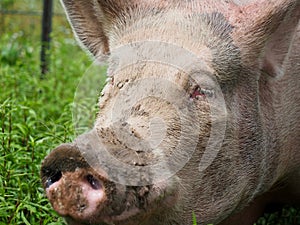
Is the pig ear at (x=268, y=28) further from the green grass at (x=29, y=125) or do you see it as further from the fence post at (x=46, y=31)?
the fence post at (x=46, y=31)

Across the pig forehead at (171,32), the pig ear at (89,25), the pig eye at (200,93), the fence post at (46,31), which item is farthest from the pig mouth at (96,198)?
the fence post at (46,31)

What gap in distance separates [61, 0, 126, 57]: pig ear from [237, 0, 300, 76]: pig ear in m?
0.71

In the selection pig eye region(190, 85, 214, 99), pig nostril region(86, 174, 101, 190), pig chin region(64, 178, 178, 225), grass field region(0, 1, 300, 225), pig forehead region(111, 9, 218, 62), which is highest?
pig forehead region(111, 9, 218, 62)

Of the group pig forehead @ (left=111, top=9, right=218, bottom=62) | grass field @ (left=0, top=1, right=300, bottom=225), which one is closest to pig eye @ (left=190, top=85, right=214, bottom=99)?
pig forehead @ (left=111, top=9, right=218, bottom=62)

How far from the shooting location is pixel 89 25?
12.8ft

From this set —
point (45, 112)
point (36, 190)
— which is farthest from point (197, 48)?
point (45, 112)

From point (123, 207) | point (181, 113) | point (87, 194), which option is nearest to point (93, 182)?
point (87, 194)

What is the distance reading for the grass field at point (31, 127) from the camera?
3.83 metres

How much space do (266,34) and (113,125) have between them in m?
0.99

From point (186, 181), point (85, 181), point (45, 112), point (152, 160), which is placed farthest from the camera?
point (45, 112)

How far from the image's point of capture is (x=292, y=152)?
3.98 m

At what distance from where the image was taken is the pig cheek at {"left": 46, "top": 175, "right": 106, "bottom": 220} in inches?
106

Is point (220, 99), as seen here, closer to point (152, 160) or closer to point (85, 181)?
point (152, 160)

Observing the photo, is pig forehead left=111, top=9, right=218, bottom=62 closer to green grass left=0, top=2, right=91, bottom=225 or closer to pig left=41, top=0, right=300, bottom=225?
pig left=41, top=0, right=300, bottom=225
